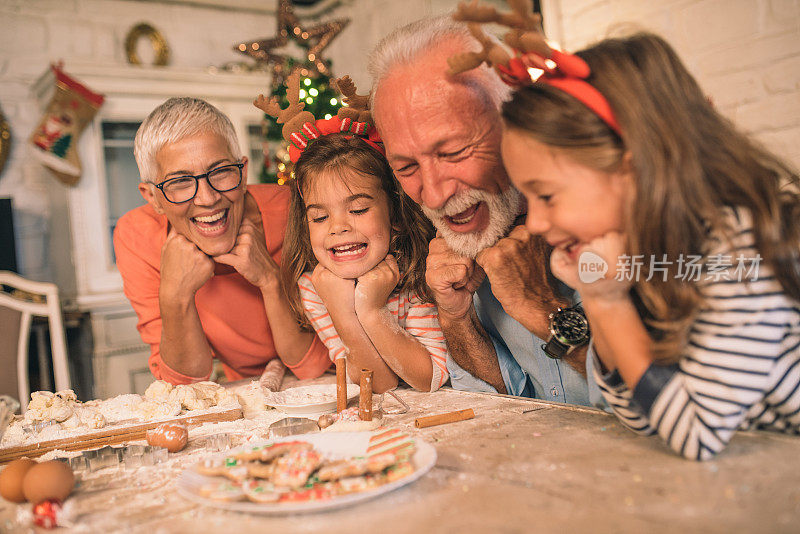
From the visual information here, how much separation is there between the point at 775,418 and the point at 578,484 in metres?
0.44

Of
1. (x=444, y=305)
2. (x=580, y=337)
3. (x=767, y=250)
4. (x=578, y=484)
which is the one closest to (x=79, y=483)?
(x=578, y=484)

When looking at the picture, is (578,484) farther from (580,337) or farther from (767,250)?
(580,337)

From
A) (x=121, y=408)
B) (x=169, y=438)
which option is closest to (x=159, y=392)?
(x=121, y=408)

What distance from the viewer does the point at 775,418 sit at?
117 cm

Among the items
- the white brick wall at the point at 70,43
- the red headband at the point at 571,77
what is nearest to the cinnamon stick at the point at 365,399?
the red headband at the point at 571,77

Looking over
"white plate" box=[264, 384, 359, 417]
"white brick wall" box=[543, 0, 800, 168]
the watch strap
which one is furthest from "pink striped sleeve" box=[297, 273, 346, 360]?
→ "white brick wall" box=[543, 0, 800, 168]

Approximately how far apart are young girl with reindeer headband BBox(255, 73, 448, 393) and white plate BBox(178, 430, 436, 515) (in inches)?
26.6

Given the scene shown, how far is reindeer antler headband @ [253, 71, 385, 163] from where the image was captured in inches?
83.0

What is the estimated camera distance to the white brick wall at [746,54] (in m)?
2.31

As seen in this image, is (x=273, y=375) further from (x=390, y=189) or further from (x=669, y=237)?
(x=669, y=237)

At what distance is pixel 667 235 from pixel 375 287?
3.47 ft

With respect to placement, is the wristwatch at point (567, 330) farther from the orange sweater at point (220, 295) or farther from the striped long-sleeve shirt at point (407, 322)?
the orange sweater at point (220, 295)

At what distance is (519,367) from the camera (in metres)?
2.04

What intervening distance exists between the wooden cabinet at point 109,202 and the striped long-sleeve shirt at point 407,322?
Result: 263cm
